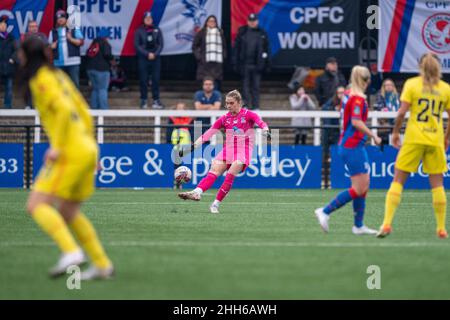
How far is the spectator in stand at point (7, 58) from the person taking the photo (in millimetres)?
24453

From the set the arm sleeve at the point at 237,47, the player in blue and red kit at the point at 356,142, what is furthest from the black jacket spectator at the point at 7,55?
the player in blue and red kit at the point at 356,142

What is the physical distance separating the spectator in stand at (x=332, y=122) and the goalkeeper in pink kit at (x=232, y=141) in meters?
6.97

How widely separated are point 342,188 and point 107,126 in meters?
5.16

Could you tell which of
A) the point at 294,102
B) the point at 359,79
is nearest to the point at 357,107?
the point at 359,79

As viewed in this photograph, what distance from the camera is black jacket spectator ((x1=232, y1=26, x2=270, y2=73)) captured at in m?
24.7

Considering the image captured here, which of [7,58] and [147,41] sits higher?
[147,41]

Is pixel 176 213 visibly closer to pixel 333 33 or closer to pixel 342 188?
pixel 342 188

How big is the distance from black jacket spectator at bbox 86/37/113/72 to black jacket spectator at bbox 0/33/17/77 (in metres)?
1.74

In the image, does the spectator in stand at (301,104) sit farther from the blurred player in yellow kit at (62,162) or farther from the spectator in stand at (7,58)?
the blurred player in yellow kit at (62,162)

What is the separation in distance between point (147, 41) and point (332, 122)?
4.54m

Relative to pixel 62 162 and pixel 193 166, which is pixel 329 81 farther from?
pixel 62 162

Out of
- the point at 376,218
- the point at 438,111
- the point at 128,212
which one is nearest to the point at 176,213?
the point at 128,212

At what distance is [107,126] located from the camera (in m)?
23.3

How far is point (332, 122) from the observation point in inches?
974
